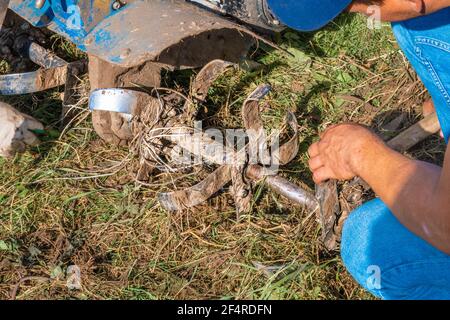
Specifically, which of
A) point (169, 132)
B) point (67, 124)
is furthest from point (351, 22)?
point (67, 124)

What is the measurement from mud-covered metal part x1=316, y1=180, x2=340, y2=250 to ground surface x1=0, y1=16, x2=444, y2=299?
3.0 inches

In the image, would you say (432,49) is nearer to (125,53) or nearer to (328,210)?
(328,210)

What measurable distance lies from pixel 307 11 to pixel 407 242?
0.81 metres

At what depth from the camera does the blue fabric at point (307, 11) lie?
7.35ft

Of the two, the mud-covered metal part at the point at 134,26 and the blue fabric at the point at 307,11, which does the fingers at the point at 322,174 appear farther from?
the mud-covered metal part at the point at 134,26

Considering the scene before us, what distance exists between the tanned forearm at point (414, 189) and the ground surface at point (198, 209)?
812 millimetres

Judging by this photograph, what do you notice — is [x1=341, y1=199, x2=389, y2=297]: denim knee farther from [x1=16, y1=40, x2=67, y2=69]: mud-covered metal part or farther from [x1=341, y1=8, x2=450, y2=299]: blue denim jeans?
[x1=16, y1=40, x2=67, y2=69]: mud-covered metal part

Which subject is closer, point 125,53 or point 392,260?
point 392,260

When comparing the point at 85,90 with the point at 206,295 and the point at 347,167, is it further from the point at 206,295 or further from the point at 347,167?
the point at 347,167

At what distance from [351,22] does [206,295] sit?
5.99 feet

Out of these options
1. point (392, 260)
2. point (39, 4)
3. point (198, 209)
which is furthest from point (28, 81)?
point (392, 260)

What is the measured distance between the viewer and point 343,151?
2068 millimetres

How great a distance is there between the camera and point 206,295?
2732 mm

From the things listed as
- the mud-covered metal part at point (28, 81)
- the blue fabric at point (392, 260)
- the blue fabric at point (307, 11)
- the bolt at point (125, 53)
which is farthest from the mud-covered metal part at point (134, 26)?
the blue fabric at point (392, 260)
